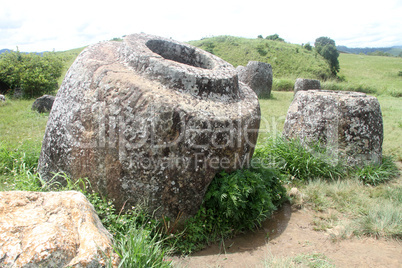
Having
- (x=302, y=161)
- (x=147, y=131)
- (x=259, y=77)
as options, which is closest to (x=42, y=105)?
(x=147, y=131)

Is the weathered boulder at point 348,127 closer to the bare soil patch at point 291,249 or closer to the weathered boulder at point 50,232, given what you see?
the bare soil patch at point 291,249

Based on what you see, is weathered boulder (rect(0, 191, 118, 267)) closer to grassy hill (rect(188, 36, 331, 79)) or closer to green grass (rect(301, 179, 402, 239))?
green grass (rect(301, 179, 402, 239))

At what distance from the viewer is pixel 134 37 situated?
4438 millimetres

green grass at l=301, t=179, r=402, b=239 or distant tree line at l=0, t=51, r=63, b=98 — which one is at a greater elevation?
distant tree line at l=0, t=51, r=63, b=98

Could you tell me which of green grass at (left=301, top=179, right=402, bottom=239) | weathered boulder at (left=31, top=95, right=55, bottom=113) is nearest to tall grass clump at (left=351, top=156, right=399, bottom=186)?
green grass at (left=301, top=179, right=402, bottom=239)

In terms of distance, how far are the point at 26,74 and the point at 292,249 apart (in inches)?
479

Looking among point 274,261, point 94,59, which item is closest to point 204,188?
point 274,261

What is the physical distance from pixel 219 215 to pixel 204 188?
1.27ft

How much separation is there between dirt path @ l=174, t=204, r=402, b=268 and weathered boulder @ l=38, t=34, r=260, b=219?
1.87 feet

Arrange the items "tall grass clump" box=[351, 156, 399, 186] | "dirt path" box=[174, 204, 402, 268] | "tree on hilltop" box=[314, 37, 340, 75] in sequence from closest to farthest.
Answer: "dirt path" box=[174, 204, 402, 268]
"tall grass clump" box=[351, 156, 399, 186]
"tree on hilltop" box=[314, 37, 340, 75]

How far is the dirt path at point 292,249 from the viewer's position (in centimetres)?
313

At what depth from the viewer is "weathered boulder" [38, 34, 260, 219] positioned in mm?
3217

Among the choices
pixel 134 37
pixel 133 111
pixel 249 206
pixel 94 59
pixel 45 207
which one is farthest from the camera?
pixel 134 37

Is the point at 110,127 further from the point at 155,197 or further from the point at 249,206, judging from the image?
the point at 249,206
